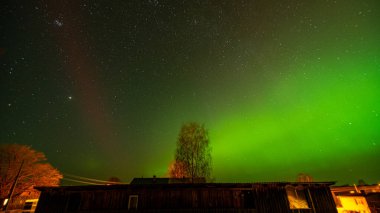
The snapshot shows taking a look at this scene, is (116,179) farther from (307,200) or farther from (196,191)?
(307,200)

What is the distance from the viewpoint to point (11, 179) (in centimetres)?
3334

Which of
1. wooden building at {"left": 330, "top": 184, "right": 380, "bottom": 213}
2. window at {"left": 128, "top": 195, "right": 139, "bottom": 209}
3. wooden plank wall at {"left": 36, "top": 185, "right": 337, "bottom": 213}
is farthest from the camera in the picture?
wooden building at {"left": 330, "top": 184, "right": 380, "bottom": 213}

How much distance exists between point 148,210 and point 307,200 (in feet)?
46.2

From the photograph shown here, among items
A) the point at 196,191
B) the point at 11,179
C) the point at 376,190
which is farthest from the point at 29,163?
the point at 376,190

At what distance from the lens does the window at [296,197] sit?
684 inches

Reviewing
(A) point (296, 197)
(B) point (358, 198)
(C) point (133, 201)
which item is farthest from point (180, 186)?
(B) point (358, 198)

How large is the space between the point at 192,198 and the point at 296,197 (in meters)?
9.28

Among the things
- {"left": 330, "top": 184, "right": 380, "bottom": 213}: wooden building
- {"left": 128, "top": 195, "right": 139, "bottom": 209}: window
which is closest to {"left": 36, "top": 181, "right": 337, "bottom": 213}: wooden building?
{"left": 128, "top": 195, "right": 139, "bottom": 209}: window

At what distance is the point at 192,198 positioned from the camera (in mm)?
17531

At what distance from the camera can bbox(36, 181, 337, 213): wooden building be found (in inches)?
669

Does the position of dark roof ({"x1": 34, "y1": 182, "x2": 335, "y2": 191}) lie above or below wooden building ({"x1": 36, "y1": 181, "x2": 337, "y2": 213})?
above

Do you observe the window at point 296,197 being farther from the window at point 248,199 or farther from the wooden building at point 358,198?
the wooden building at point 358,198

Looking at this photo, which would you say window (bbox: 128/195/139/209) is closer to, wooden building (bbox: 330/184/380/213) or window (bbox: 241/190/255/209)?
window (bbox: 241/190/255/209)

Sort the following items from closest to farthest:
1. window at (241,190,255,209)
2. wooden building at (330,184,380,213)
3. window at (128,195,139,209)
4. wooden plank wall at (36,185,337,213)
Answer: wooden plank wall at (36,185,337,213), window at (128,195,139,209), window at (241,190,255,209), wooden building at (330,184,380,213)
